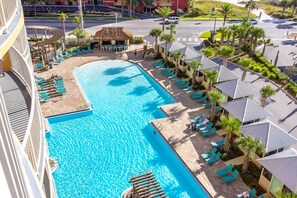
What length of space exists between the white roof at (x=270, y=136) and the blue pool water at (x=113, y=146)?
5.65 meters

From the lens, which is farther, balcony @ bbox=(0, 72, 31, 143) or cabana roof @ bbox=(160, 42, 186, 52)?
cabana roof @ bbox=(160, 42, 186, 52)

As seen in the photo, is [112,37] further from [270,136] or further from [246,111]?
[270,136]

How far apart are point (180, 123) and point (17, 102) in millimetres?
14533

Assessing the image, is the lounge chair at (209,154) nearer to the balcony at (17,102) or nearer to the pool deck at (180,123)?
the pool deck at (180,123)

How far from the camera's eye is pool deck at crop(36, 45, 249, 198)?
1922 centimetres

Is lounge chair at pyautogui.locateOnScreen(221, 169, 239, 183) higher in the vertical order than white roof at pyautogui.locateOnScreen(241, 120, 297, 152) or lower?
lower

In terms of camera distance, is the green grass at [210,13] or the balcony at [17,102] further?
the green grass at [210,13]

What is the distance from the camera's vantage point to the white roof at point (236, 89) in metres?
26.1

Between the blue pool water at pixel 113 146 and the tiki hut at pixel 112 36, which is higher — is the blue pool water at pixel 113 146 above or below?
below

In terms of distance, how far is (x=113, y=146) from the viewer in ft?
75.6

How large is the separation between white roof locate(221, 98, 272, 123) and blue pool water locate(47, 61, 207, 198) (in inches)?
253

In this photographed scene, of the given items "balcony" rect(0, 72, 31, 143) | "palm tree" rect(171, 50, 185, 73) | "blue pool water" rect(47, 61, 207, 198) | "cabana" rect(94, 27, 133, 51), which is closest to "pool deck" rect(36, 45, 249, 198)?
"blue pool water" rect(47, 61, 207, 198)

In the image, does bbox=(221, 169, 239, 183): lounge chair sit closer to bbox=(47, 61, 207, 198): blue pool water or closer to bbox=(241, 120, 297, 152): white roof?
bbox=(47, 61, 207, 198): blue pool water

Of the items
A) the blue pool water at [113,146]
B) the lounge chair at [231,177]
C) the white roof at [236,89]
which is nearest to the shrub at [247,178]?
the lounge chair at [231,177]
